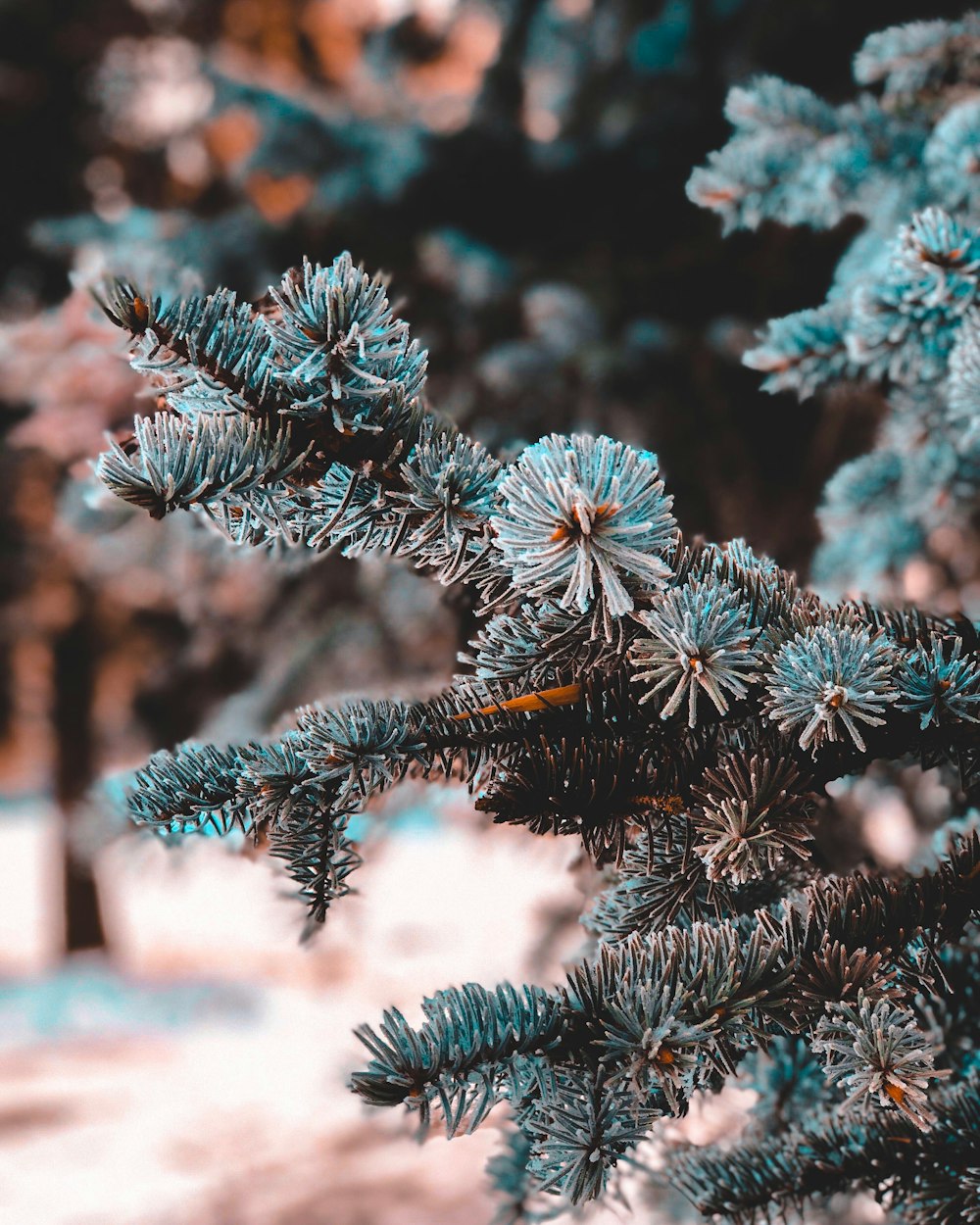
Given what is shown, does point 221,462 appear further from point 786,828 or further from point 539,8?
point 539,8

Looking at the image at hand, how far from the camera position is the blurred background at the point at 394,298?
2334 mm

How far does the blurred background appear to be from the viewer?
2.33 m

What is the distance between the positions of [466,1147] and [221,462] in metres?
3.82

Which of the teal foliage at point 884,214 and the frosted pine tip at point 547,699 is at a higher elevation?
the teal foliage at point 884,214

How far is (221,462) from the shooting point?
70 centimetres

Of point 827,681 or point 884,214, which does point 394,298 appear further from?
point 827,681

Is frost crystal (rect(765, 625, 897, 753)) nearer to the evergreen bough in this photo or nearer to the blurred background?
the evergreen bough

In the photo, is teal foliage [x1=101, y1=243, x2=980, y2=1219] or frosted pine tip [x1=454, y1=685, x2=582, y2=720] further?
frosted pine tip [x1=454, y1=685, x2=582, y2=720]

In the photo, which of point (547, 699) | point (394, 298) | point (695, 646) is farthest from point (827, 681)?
point (394, 298)

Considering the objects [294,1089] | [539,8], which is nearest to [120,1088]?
[294,1089]

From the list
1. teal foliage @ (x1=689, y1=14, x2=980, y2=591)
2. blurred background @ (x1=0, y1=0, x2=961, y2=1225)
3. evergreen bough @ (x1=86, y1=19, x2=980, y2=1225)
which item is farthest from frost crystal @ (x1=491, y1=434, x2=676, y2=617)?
teal foliage @ (x1=689, y1=14, x2=980, y2=591)

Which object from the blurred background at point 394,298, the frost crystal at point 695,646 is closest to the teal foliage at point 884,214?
the blurred background at point 394,298

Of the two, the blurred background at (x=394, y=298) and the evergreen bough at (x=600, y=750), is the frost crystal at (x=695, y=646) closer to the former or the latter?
the evergreen bough at (x=600, y=750)

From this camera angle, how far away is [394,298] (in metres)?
1.26
